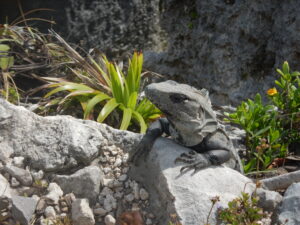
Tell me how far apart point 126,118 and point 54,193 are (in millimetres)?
1911

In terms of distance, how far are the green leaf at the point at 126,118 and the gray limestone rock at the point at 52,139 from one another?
1.04 m

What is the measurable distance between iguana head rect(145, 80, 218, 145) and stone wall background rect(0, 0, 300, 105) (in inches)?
123

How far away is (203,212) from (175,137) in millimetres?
836

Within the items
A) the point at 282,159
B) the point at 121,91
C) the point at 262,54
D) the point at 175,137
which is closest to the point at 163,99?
the point at 175,137

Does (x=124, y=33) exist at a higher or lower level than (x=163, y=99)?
lower

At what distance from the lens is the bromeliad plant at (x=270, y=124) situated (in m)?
4.42

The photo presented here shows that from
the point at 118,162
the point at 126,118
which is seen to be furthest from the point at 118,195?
the point at 126,118

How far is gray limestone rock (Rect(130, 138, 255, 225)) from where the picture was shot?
3.08 m

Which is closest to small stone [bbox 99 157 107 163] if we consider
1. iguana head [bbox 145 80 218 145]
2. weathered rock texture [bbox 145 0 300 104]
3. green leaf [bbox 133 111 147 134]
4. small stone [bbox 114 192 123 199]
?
small stone [bbox 114 192 123 199]

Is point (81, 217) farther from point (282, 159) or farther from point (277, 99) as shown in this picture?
point (277, 99)

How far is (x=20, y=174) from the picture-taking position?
3.48m

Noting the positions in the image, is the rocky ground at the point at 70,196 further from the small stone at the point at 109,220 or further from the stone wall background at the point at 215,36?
the stone wall background at the point at 215,36

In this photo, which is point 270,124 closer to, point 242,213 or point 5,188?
point 242,213

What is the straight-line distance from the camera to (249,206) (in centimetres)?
303
